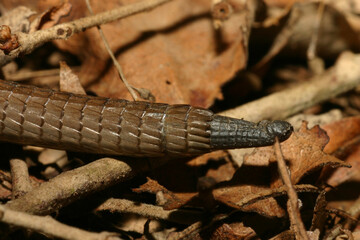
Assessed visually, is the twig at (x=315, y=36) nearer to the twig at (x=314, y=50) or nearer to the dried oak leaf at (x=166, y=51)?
the twig at (x=314, y=50)

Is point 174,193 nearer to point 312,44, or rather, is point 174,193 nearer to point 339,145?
point 339,145

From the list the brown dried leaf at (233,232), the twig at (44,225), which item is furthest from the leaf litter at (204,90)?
the twig at (44,225)

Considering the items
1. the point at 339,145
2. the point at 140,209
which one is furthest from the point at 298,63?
the point at 140,209

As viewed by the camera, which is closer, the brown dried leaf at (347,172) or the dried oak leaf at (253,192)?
the dried oak leaf at (253,192)

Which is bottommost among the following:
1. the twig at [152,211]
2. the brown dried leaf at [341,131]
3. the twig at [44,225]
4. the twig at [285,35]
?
the twig at [44,225]

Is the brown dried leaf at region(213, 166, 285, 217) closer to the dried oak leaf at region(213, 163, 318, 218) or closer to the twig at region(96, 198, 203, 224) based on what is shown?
the dried oak leaf at region(213, 163, 318, 218)

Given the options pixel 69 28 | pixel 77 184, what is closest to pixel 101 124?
pixel 77 184
